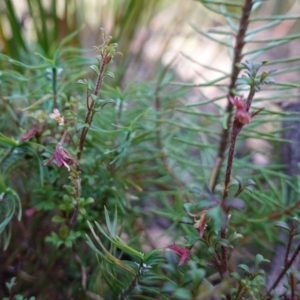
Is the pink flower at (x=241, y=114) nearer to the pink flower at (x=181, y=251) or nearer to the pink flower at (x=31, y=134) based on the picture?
the pink flower at (x=181, y=251)

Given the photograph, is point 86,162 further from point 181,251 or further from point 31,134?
point 181,251

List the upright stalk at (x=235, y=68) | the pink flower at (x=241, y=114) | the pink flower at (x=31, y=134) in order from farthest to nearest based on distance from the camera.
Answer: the upright stalk at (x=235, y=68) → the pink flower at (x=31, y=134) → the pink flower at (x=241, y=114)

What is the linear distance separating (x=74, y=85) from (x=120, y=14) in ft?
1.04

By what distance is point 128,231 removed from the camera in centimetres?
67

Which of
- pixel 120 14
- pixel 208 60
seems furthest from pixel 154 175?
pixel 208 60

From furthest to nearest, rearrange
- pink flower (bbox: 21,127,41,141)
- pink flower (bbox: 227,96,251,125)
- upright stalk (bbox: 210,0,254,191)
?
1. upright stalk (bbox: 210,0,254,191)
2. pink flower (bbox: 21,127,41,141)
3. pink flower (bbox: 227,96,251,125)

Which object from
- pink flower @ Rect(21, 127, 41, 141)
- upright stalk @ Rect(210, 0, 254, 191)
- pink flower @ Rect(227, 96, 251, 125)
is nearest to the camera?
pink flower @ Rect(227, 96, 251, 125)

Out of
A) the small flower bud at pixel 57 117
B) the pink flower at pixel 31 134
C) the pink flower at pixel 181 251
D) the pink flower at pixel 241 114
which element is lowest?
the pink flower at pixel 181 251

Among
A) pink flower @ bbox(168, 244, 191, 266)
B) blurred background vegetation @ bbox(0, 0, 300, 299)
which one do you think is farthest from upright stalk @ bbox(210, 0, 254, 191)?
pink flower @ bbox(168, 244, 191, 266)

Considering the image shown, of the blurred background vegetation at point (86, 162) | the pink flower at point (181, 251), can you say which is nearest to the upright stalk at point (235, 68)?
the blurred background vegetation at point (86, 162)

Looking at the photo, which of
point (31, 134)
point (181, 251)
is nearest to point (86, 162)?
point (31, 134)

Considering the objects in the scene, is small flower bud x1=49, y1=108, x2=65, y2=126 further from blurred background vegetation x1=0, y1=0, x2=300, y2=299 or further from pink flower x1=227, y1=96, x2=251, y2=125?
pink flower x1=227, y1=96, x2=251, y2=125

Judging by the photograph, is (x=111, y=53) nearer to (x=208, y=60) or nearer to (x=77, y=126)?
(x=77, y=126)

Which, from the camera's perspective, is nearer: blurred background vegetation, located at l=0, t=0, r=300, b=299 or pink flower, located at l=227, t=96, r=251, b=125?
pink flower, located at l=227, t=96, r=251, b=125
